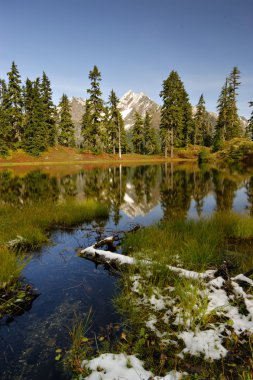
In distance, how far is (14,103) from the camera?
191 ft

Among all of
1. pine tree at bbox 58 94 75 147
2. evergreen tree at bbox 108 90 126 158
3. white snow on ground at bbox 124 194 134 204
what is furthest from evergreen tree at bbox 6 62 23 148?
white snow on ground at bbox 124 194 134 204

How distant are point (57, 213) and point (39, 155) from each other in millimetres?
49658

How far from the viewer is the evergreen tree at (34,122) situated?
5646 centimetres

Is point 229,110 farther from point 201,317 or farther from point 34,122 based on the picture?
point 201,317

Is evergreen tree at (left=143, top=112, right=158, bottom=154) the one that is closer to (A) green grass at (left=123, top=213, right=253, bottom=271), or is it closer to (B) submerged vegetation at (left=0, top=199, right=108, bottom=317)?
(B) submerged vegetation at (left=0, top=199, right=108, bottom=317)

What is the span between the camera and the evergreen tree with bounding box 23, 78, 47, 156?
5646 cm

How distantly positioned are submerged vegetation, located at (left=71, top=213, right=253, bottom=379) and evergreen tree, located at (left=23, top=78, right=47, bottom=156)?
55377 mm

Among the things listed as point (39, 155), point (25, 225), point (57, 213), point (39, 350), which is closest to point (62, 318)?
point (39, 350)

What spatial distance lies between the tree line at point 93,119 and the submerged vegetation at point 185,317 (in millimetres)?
51148

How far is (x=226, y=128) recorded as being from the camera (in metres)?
71.2

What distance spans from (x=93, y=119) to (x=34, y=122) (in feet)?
45.8

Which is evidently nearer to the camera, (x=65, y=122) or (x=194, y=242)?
(x=194, y=242)

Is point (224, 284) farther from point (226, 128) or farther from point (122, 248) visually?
point (226, 128)

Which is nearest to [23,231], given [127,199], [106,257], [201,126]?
[106,257]
